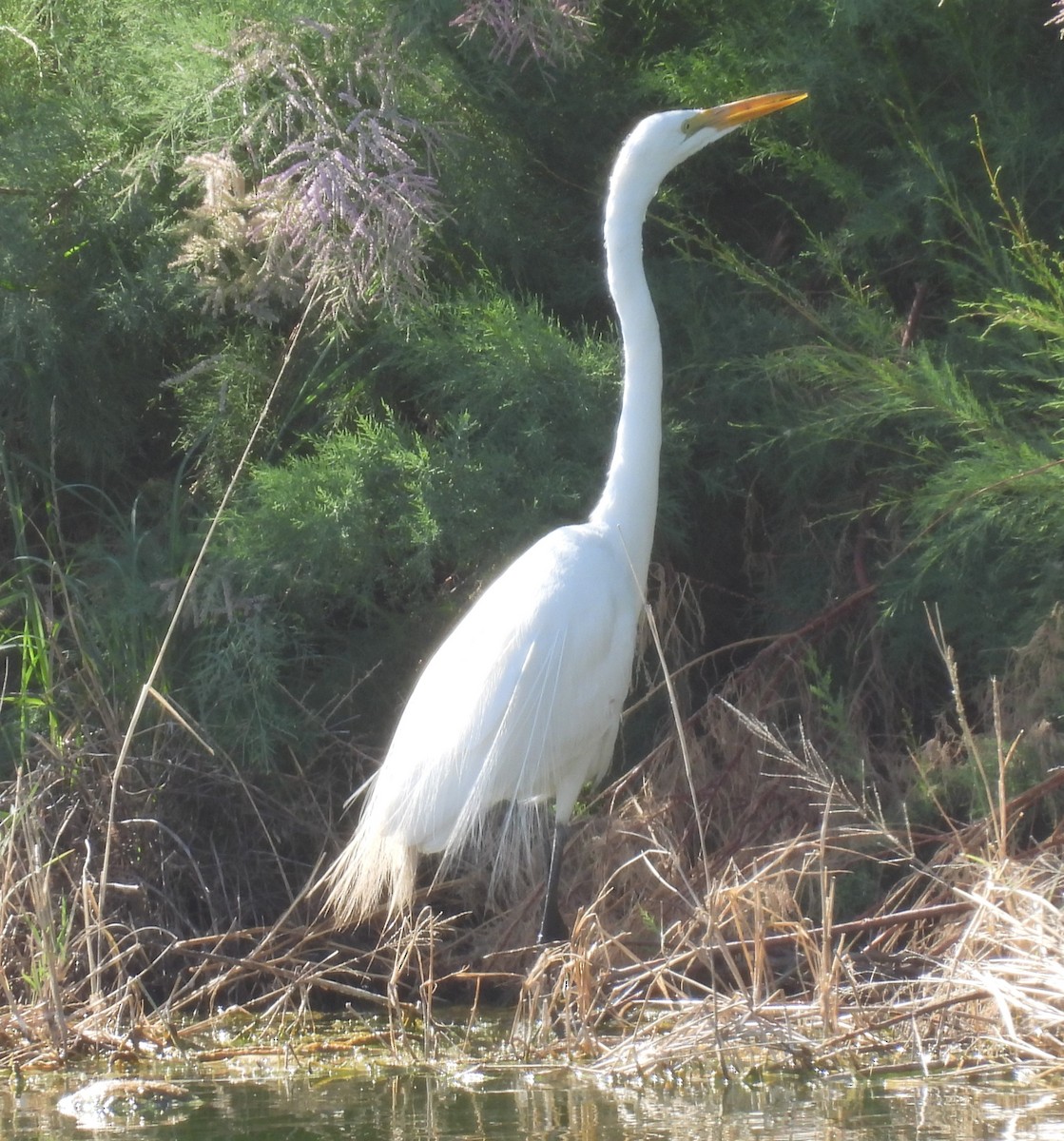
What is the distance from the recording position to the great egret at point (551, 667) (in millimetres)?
3236

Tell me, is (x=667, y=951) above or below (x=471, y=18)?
below

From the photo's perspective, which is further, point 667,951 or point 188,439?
point 188,439

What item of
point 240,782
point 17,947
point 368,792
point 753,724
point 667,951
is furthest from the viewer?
point 368,792

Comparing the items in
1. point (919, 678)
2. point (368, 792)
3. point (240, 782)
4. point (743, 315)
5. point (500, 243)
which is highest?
point (500, 243)

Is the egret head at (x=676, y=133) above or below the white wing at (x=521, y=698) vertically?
above

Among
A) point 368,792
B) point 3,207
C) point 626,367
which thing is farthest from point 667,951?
point 3,207

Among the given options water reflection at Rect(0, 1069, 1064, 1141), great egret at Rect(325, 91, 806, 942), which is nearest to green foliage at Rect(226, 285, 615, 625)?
great egret at Rect(325, 91, 806, 942)

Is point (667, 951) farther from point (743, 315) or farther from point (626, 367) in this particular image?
point (743, 315)

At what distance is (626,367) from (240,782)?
138cm

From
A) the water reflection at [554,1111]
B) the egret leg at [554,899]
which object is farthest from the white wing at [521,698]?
the water reflection at [554,1111]

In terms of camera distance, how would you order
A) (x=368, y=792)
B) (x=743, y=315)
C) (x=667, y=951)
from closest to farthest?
(x=667, y=951), (x=368, y=792), (x=743, y=315)

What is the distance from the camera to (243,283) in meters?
3.98

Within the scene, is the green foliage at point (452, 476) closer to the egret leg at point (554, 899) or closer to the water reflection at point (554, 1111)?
the egret leg at point (554, 899)

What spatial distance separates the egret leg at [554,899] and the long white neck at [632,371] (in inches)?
24.6
